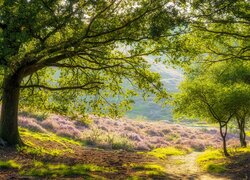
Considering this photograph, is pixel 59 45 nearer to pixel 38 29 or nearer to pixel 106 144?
pixel 38 29

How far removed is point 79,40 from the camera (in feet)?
56.5

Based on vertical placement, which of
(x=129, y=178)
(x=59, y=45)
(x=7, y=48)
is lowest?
(x=129, y=178)

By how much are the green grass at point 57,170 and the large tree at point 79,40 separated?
4598 mm

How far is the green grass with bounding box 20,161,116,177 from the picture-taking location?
15.0m

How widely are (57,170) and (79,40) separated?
631 centimetres

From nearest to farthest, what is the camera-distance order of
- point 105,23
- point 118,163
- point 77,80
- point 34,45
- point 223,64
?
1. point 34,45
2. point 105,23
3. point 118,163
4. point 77,80
5. point 223,64

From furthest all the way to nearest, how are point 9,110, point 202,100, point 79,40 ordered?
1. point 202,100
2. point 9,110
3. point 79,40

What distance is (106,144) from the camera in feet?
126

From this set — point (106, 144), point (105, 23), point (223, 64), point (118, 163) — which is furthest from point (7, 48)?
point (223, 64)

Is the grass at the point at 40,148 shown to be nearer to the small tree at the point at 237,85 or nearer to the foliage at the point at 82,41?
the foliage at the point at 82,41

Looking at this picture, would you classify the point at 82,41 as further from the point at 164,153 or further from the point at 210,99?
the point at 164,153

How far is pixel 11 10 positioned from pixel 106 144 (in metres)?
26.1

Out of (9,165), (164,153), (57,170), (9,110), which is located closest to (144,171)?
(57,170)

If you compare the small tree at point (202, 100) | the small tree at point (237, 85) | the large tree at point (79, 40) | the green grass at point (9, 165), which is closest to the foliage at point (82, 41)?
the large tree at point (79, 40)
